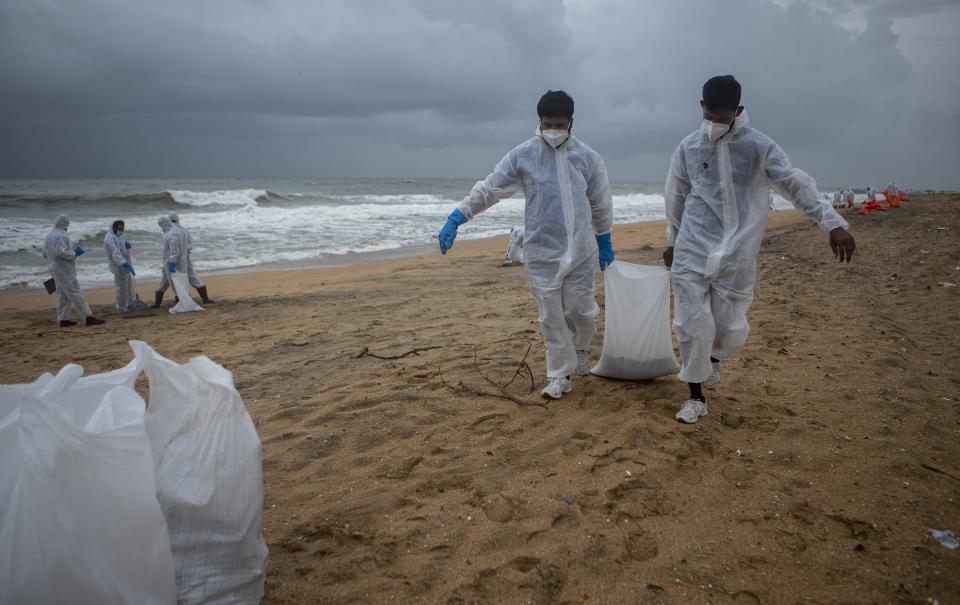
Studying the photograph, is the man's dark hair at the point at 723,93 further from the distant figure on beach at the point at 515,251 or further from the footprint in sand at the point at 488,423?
the distant figure on beach at the point at 515,251

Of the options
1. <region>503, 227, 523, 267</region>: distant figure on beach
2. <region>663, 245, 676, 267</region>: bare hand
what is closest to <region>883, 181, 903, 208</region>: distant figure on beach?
<region>503, 227, 523, 267</region>: distant figure on beach

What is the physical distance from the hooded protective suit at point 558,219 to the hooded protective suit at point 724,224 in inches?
21.8

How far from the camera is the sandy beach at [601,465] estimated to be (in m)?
1.98

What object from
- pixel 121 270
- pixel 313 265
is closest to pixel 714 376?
pixel 121 270

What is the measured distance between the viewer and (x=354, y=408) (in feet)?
11.6

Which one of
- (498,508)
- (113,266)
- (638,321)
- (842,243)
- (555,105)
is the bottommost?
(498,508)

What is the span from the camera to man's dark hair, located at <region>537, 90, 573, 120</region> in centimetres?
334

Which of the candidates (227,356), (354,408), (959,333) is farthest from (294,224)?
(959,333)

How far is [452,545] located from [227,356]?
3.69 m

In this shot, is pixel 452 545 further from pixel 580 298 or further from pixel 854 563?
pixel 580 298

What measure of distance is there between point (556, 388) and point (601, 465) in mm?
890

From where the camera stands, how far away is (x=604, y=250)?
3.71 meters

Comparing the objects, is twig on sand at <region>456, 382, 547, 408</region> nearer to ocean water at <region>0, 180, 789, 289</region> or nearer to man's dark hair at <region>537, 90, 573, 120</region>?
man's dark hair at <region>537, 90, 573, 120</region>

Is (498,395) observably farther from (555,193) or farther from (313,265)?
(313,265)
